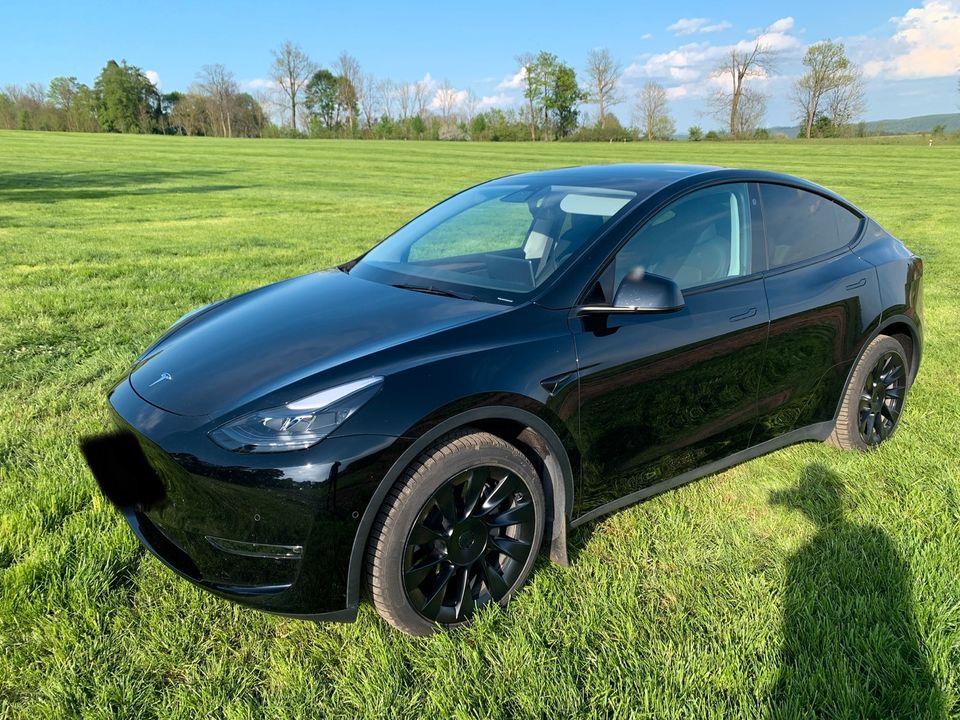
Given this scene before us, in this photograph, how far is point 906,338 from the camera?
4121 mm

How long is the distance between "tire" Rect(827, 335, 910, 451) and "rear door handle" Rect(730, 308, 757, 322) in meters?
0.99

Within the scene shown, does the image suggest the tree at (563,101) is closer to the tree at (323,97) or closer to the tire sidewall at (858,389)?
the tree at (323,97)

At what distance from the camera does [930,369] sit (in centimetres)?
522

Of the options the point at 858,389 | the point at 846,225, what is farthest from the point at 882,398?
the point at 846,225

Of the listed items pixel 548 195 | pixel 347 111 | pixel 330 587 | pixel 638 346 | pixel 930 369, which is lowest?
pixel 930 369

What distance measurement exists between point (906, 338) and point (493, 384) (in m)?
2.99

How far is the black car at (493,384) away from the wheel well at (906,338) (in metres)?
0.05

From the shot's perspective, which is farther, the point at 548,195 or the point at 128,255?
the point at 128,255

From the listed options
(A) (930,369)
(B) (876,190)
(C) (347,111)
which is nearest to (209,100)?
(C) (347,111)

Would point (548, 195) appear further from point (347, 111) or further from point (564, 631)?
point (347, 111)

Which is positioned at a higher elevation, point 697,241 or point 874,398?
point 697,241

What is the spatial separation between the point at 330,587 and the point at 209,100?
95.3 meters

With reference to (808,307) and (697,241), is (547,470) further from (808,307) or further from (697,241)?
(808,307)

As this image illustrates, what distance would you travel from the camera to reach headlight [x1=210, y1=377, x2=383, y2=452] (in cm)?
215
